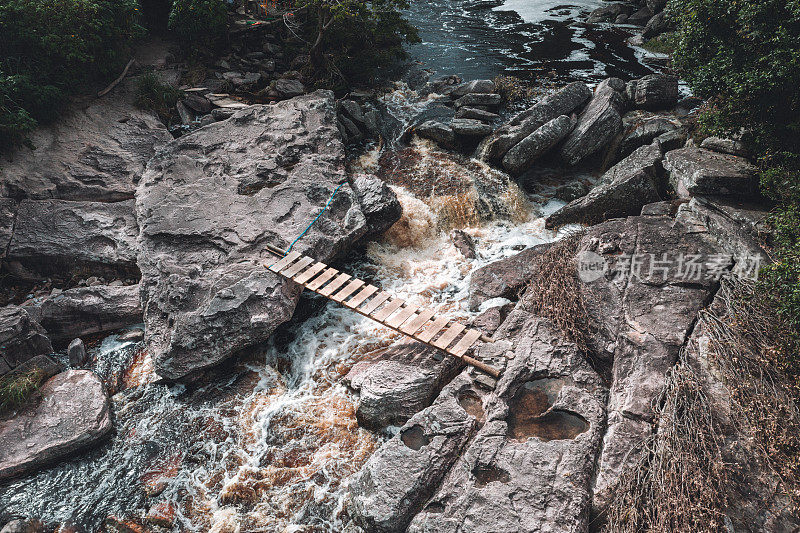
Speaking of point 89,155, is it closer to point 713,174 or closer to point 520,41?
point 713,174

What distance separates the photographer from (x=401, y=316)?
721cm

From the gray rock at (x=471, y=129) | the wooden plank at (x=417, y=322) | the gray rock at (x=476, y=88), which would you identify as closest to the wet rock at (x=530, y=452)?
the wooden plank at (x=417, y=322)

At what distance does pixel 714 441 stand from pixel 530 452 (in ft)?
6.01

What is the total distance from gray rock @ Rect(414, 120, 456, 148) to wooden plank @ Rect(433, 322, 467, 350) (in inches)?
235

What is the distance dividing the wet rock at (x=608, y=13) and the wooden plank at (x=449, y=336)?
59.4 ft

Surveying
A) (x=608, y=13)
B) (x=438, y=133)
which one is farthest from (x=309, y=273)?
(x=608, y=13)

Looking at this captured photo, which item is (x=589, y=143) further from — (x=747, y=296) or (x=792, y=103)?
(x=747, y=296)

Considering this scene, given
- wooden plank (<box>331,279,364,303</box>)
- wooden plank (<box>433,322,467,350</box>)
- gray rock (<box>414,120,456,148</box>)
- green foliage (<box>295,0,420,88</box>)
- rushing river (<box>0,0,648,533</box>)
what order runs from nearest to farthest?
rushing river (<box>0,0,648,533</box>)
wooden plank (<box>433,322,467,350</box>)
wooden plank (<box>331,279,364,303</box>)
gray rock (<box>414,120,456,148</box>)
green foliage (<box>295,0,420,88</box>)

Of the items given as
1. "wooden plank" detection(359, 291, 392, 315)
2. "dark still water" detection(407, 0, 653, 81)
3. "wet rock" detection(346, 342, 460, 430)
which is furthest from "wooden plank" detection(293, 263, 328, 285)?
"dark still water" detection(407, 0, 653, 81)

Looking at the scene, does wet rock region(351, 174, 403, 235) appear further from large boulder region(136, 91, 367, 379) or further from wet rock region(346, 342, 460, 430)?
wet rock region(346, 342, 460, 430)

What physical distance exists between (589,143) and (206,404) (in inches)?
368

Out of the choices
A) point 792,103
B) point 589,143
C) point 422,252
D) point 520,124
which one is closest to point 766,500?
point 792,103

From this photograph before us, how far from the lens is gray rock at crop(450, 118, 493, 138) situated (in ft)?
37.0

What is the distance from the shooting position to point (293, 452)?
6.22 m
